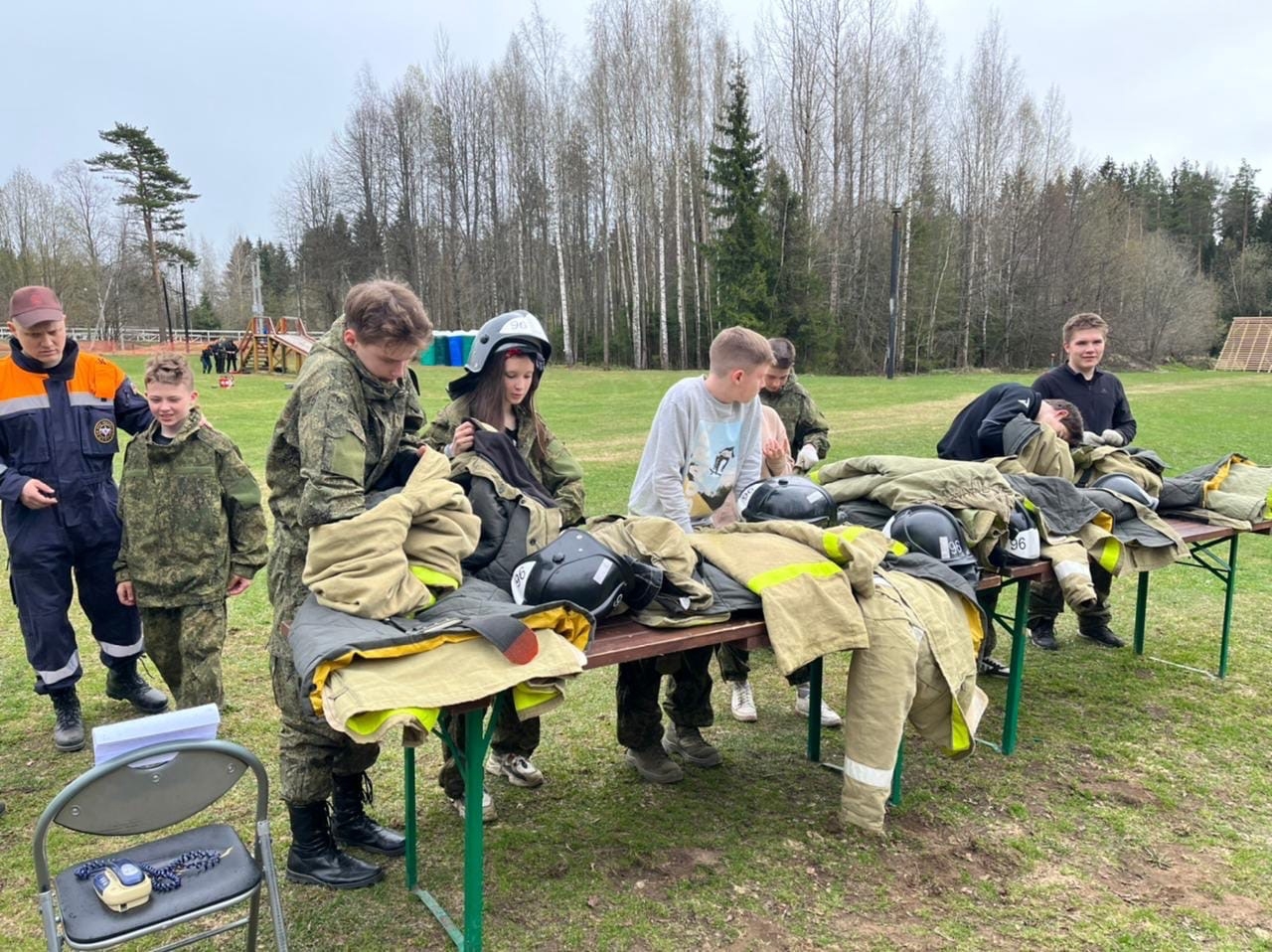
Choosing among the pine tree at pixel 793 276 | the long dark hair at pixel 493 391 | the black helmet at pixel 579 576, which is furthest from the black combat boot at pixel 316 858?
the pine tree at pixel 793 276

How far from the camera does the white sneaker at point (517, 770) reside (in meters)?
3.94

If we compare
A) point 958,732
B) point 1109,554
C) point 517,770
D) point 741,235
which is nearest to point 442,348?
point 517,770

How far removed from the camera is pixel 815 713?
13.8 ft

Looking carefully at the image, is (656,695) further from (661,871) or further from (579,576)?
(579,576)

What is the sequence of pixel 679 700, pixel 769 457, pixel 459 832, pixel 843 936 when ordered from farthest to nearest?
pixel 769 457 → pixel 679 700 → pixel 459 832 → pixel 843 936

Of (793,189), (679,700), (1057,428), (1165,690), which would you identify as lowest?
(1165,690)

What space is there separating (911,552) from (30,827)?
3884 mm

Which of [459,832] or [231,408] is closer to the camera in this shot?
[459,832]

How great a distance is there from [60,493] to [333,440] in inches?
92.6

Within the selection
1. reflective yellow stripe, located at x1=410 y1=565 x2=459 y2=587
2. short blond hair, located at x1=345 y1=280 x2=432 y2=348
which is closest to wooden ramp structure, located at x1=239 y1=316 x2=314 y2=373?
short blond hair, located at x1=345 y1=280 x2=432 y2=348

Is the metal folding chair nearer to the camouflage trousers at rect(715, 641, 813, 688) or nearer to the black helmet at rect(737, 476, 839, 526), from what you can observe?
the black helmet at rect(737, 476, 839, 526)

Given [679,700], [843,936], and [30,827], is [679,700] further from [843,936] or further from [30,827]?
[30,827]

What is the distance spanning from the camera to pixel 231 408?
21422 mm

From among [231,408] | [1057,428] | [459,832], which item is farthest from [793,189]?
[459,832]
